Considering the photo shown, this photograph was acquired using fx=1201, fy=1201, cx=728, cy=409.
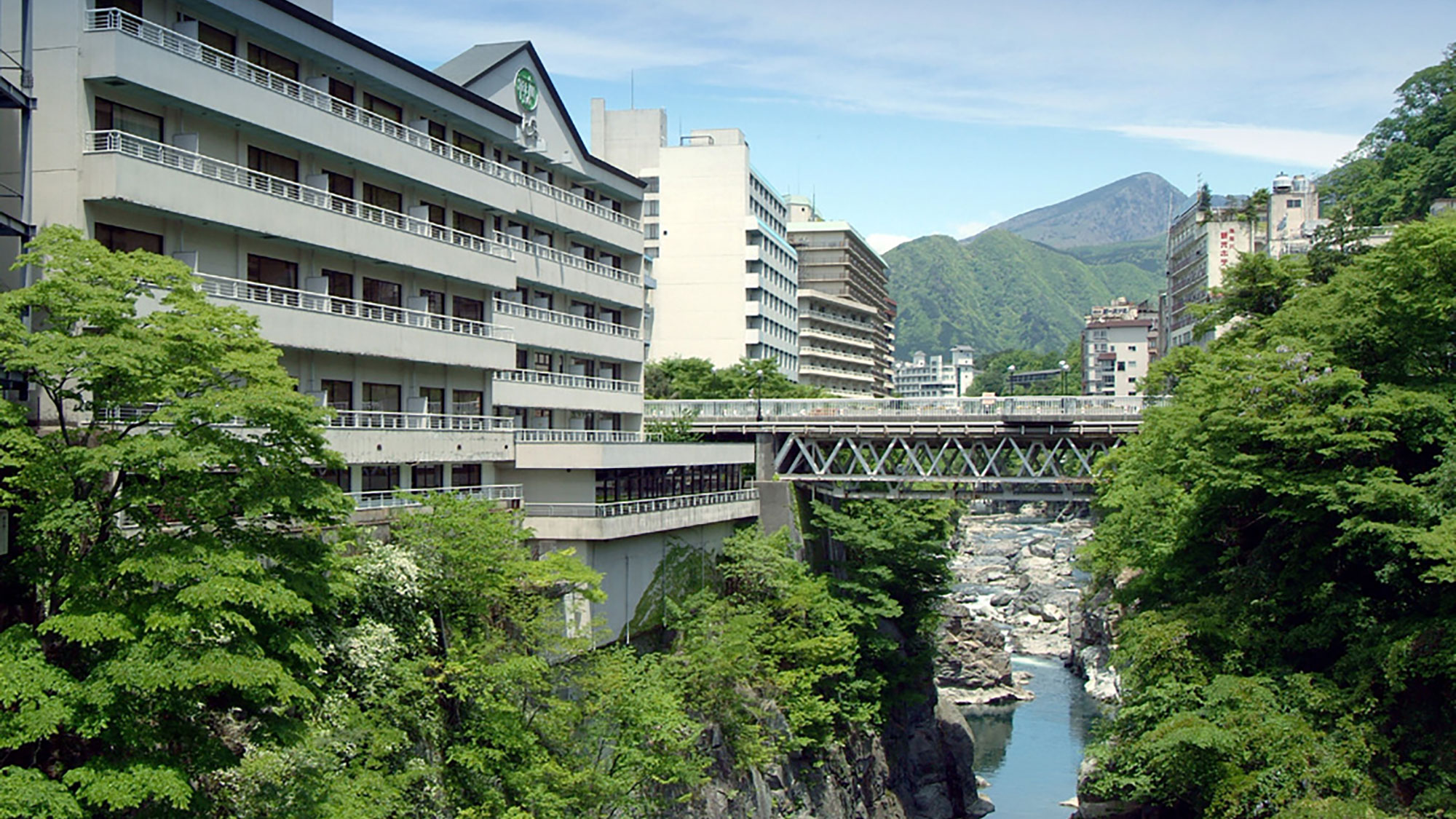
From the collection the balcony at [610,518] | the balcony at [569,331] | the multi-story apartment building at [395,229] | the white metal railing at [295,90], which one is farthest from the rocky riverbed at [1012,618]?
the white metal railing at [295,90]

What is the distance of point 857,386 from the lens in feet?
480

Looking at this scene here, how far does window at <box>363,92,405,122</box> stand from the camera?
126 ft

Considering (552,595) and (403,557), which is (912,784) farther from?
(403,557)

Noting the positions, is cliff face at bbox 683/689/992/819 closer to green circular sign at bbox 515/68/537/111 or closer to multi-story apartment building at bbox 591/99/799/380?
green circular sign at bbox 515/68/537/111

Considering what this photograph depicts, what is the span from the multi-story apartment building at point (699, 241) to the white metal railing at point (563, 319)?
47382mm

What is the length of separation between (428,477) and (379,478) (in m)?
2.48

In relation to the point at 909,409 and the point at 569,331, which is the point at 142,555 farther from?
the point at 909,409

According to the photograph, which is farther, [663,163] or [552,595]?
[663,163]

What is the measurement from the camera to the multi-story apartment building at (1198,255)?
383 ft

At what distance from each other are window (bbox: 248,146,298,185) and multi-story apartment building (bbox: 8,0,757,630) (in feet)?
0.34

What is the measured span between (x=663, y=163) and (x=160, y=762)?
88807mm

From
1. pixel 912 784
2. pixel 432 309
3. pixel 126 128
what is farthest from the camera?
pixel 912 784

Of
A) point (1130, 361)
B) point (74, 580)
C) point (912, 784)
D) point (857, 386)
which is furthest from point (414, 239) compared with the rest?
point (1130, 361)

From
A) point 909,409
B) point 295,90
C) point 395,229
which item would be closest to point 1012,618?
point 909,409
